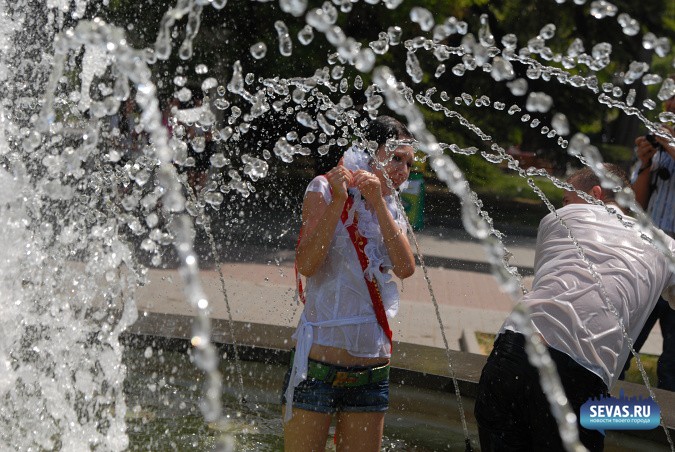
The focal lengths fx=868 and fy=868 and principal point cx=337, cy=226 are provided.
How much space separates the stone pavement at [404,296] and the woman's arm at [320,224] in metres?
2.30

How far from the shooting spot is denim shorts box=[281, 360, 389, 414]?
2885mm

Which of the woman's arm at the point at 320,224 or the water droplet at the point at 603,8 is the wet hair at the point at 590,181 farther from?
the woman's arm at the point at 320,224

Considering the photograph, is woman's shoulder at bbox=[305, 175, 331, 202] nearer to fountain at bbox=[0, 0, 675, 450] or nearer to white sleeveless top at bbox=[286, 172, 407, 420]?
white sleeveless top at bbox=[286, 172, 407, 420]

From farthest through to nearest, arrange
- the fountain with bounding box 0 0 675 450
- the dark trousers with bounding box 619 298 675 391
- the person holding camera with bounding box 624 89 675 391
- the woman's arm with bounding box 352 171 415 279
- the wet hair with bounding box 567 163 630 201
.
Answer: the person holding camera with bounding box 624 89 675 391, the dark trousers with bounding box 619 298 675 391, the wet hair with bounding box 567 163 630 201, the woman's arm with bounding box 352 171 415 279, the fountain with bounding box 0 0 675 450

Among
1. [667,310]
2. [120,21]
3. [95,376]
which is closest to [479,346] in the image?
[667,310]

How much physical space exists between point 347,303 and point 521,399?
2.22 feet

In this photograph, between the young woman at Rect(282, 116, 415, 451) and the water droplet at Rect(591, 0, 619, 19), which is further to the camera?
the young woman at Rect(282, 116, 415, 451)

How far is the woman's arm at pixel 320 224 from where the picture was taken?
2.90 metres

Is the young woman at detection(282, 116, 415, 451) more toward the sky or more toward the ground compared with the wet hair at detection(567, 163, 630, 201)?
more toward the ground

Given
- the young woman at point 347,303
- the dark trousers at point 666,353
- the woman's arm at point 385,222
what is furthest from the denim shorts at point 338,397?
the dark trousers at point 666,353

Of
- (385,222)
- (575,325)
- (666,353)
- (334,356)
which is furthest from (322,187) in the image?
(666,353)

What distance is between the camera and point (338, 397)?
2941 mm

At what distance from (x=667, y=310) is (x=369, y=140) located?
105 inches

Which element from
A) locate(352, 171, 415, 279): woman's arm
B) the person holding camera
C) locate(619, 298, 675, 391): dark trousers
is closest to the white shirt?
locate(352, 171, 415, 279): woman's arm
